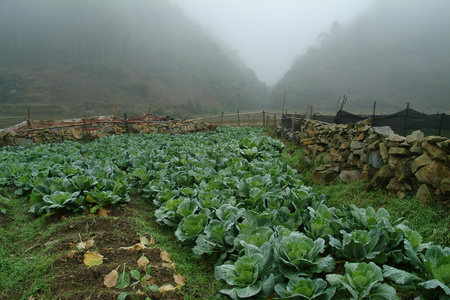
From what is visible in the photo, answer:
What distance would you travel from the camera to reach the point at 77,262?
6.88ft

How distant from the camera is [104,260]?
2145 millimetres

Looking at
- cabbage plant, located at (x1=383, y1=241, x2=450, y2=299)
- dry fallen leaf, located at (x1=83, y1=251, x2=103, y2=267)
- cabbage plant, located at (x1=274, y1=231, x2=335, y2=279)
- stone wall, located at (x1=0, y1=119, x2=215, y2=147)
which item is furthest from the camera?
stone wall, located at (x1=0, y1=119, x2=215, y2=147)

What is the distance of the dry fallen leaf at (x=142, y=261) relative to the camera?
2.07 meters

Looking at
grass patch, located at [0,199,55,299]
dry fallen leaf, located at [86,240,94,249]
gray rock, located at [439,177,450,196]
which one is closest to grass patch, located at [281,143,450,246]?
gray rock, located at [439,177,450,196]

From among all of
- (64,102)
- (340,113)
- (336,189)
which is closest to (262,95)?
(64,102)

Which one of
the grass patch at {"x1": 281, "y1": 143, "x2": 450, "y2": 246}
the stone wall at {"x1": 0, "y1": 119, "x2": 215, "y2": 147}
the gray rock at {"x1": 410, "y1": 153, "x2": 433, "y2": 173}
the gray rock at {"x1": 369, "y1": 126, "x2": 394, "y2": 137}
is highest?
the gray rock at {"x1": 369, "y1": 126, "x2": 394, "y2": 137}

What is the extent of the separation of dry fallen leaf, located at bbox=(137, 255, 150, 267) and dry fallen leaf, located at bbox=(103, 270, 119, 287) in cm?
21

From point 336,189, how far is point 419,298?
3.18 metres

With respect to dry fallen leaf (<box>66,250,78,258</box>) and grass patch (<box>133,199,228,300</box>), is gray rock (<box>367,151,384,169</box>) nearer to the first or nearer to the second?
grass patch (<box>133,199,228,300</box>)

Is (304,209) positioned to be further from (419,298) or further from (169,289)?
(169,289)

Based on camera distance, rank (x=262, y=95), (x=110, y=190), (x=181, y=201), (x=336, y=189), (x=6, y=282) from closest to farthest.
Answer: (x=6, y=282), (x=181, y=201), (x=110, y=190), (x=336, y=189), (x=262, y=95)

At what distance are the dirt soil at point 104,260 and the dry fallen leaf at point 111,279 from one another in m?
0.02

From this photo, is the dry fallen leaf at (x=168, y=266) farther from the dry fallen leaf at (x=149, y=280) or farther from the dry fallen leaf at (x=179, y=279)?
the dry fallen leaf at (x=149, y=280)

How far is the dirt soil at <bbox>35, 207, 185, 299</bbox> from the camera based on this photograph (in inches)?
68.7
